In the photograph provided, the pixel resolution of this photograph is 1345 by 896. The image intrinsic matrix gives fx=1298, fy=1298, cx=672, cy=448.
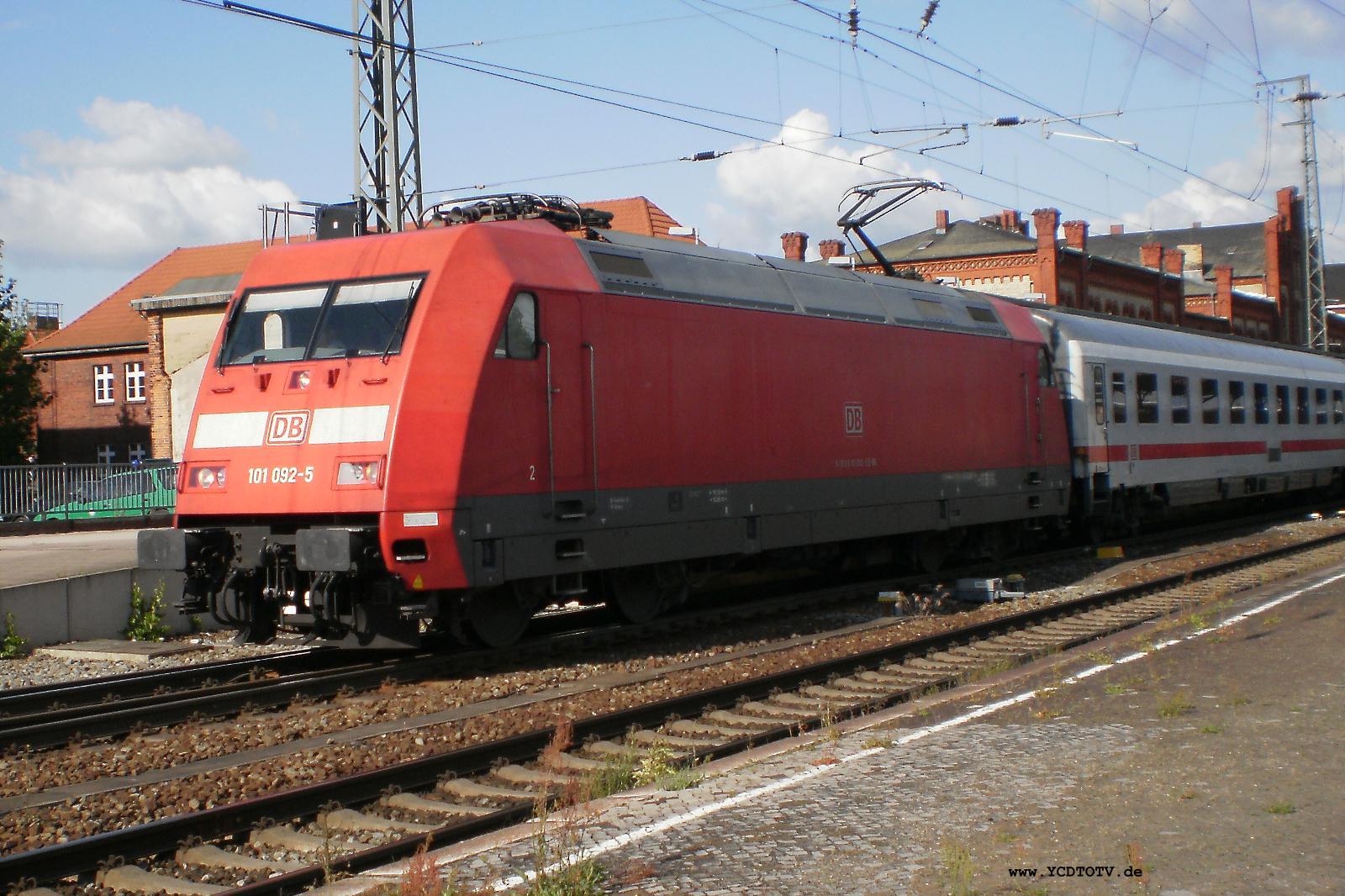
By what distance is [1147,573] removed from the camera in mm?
17609

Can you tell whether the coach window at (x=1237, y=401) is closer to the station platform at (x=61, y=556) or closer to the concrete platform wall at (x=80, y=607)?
the concrete platform wall at (x=80, y=607)

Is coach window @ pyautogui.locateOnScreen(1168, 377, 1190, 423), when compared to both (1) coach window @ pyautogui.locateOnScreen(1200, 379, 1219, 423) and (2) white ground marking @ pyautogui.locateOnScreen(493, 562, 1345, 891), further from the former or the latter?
(2) white ground marking @ pyautogui.locateOnScreen(493, 562, 1345, 891)

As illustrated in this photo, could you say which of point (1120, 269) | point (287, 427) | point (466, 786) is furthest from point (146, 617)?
point (1120, 269)

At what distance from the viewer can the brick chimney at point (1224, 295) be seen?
60781mm

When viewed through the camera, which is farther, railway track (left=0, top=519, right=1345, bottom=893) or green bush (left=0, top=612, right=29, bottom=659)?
green bush (left=0, top=612, right=29, bottom=659)

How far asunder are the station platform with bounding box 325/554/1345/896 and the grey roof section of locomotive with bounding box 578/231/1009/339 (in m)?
4.77

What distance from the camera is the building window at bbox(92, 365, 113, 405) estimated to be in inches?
1783

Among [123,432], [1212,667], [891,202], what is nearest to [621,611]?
[1212,667]

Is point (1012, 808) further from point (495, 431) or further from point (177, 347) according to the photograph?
point (177, 347)

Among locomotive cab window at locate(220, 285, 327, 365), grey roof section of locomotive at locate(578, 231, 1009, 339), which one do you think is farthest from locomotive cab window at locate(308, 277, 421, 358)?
grey roof section of locomotive at locate(578, 231, 1009, 339)

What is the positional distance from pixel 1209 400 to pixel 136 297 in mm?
39029

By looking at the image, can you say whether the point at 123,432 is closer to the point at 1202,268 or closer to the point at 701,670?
the point at 701,670

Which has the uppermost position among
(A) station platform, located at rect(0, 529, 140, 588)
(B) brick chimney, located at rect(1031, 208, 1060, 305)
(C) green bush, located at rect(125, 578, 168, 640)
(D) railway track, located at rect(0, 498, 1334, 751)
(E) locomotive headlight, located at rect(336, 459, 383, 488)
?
(B) brick chimney, located at rect(1031, 208, 1060, 305)

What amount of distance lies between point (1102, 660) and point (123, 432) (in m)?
41.0
